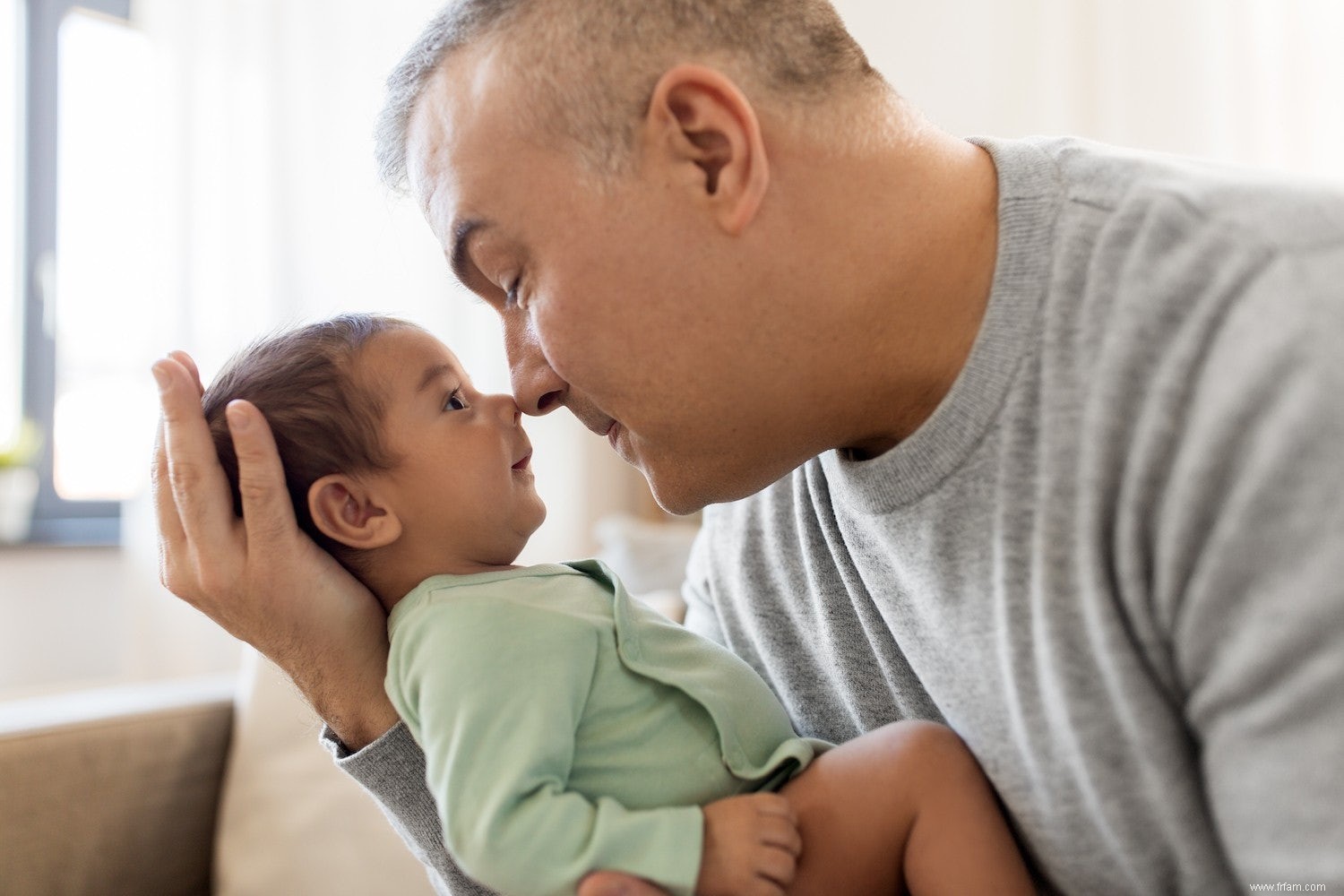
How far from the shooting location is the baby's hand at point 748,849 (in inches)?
34.9

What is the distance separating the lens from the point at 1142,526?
825mm

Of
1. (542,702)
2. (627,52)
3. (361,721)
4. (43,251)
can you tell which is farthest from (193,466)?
(43,251)

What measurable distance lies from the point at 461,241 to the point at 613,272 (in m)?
0.16

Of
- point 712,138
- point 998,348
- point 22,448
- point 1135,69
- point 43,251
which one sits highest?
point 1135,69

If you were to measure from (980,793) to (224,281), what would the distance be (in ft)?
8.83

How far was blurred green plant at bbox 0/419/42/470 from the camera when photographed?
3104 millimetres

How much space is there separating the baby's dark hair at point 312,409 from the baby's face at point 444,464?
2 centimetres

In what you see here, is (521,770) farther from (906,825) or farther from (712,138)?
(712,138)

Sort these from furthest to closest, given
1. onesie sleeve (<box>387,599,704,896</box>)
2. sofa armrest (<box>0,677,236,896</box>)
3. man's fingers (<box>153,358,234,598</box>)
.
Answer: sofa armrest (<box>0,677,236,896</box>) → man's fingers (<box>153,358,234,598</box>) → onesie sleeve (<box>387,599,704,896</box>)

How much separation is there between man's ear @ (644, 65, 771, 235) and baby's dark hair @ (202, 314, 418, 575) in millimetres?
399

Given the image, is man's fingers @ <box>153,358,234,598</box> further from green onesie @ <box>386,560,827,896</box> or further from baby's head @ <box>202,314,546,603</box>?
green onesie @ <box>386,560,827,896</box>

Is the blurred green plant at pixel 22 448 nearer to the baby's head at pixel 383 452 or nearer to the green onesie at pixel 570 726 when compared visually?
the baby's head at pixel 383 452

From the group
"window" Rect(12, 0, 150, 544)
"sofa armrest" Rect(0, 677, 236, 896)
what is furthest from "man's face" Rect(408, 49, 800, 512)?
"window" Rect(12, 0, 150, 544)

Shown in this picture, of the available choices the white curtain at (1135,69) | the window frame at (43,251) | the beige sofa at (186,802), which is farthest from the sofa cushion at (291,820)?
the white curtain at (1135,69)
